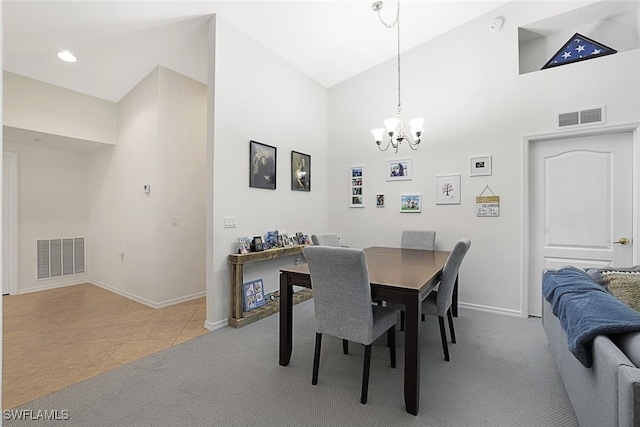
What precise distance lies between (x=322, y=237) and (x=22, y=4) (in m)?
3.26

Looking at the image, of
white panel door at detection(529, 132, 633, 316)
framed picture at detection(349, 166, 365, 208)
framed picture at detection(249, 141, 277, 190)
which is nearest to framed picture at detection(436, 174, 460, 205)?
white panel door at detection(529, 132, 633, 316)

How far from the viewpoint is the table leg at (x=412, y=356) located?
1.88 m

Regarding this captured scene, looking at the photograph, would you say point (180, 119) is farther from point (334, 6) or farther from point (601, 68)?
point (601, 68)

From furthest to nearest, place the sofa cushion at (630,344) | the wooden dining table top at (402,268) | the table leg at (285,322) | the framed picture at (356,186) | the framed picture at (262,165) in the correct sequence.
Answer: the framed picture at (356,186)
the framed picture at (262,165)
the table leg at (285,322)
the wooden dining table top at (402,268)
the sofa cushion at (630,344)

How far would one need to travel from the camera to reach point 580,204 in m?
3.24

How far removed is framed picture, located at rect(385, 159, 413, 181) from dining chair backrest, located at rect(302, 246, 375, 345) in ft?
8.17

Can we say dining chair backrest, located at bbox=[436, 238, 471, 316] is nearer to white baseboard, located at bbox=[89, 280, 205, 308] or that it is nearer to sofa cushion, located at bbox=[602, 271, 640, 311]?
sofa cushion, located at bbox=[602, 271, 640, 311]

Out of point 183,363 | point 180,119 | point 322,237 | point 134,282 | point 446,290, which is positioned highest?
point 180,119

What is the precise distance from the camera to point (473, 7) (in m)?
3.53

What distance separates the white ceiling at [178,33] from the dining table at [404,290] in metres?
2.59

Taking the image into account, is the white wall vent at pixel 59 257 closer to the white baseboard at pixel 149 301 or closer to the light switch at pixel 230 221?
the white baseboard at pixel 149 301

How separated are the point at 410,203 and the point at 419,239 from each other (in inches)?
20.7

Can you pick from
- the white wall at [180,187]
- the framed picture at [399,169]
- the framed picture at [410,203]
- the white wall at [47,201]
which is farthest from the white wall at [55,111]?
the framed picture at [410,203]

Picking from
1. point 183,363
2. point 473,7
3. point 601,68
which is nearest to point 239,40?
point 473,7
